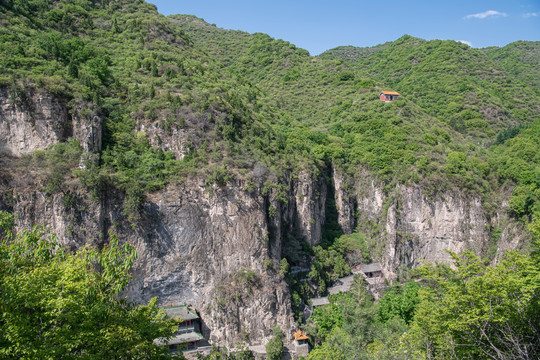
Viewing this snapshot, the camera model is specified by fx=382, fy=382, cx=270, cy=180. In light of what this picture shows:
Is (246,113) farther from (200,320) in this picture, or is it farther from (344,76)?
(344,76)

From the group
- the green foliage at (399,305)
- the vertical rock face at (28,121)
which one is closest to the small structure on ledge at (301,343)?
the green foliage at (399,305)

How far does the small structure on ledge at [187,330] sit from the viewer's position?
107 ft

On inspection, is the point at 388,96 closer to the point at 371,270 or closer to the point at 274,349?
the point at 371,270

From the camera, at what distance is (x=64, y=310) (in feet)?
43.2

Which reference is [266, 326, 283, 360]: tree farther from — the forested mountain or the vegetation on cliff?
the vegetation on cliff

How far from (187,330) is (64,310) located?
2203 centimetres

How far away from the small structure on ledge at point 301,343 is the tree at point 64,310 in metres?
21.4

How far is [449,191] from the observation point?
50.2 metres

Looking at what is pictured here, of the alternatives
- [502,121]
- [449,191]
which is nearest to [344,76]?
[502,121]

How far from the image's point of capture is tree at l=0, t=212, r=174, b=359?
40.1 ft

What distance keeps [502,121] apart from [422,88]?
654 inches

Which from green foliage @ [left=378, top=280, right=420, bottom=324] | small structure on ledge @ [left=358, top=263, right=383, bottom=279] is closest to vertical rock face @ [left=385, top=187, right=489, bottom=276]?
small structure on ledge @ [left=358, top=263, right=383, bottom=279]

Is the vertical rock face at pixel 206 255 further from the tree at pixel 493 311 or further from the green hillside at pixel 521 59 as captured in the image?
the green hillside at pixel 521 59

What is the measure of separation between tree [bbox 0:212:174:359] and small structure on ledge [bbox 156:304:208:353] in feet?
59.2
